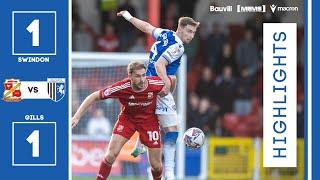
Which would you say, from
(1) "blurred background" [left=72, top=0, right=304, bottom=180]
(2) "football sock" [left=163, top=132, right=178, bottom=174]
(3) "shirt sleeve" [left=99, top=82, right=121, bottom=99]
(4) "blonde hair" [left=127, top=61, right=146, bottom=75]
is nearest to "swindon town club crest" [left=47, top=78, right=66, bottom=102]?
(3) "shirt sleeve" [left=99, top=82, right=121, bottom=99]

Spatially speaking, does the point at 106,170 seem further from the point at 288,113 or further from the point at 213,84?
the point at 213,84

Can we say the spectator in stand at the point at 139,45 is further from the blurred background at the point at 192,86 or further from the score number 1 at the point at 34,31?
the score number 1 at the point at 34,31

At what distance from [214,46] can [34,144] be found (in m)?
4.15

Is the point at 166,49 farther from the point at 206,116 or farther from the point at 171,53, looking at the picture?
the point at 206,116

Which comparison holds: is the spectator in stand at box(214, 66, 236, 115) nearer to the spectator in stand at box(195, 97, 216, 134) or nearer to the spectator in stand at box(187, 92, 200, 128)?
the spectator in stand at box(195, 97, 216, 134)

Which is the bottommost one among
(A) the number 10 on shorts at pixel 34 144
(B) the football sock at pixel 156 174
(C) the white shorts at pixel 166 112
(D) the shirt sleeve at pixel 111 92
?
(B) the football sock at pixel 156 174

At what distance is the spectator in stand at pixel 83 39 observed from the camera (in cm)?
1041

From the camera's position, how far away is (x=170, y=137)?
791 cm

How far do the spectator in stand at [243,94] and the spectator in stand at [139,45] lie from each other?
3.26 ft

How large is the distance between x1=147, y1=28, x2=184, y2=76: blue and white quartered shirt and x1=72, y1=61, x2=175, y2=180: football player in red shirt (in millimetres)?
98

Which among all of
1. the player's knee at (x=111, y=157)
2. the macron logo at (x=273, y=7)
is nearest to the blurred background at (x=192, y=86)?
the player's knee at (x=111, y=157)

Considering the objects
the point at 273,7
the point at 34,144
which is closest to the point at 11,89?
the point at 34,144

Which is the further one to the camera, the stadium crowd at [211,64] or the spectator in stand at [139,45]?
the spectator in stand at [139,45]

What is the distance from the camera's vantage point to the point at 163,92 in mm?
7637
